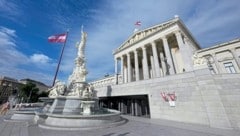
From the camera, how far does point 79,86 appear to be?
12977 mm

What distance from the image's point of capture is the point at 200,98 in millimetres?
10727

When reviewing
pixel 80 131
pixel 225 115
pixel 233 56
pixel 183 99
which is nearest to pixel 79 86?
pixel 80 131

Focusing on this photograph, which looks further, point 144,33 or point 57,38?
point 144,33

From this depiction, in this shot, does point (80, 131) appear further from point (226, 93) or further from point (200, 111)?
point (226, 93)

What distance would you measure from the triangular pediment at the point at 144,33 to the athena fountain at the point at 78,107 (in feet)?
50.5

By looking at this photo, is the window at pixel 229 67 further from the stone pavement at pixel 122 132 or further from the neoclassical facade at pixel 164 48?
the stone pavement at pixel 122 132

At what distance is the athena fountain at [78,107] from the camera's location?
7.87 meters

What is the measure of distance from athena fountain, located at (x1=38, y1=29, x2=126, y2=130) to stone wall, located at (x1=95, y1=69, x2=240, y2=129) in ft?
18.2

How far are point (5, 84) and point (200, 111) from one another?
90470 mm

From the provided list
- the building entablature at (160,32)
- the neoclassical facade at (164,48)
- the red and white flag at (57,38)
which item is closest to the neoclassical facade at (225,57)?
the neoclassical facade at (164,48)

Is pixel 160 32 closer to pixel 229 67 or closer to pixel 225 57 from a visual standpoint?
pixel 225 57

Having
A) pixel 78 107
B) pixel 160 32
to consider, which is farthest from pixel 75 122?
pixel 160 32

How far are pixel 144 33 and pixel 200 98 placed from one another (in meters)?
A: 21.1

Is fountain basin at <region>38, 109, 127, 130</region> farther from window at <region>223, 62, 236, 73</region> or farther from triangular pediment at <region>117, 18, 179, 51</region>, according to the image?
window at <region>223, 62, 236, 73</region>
